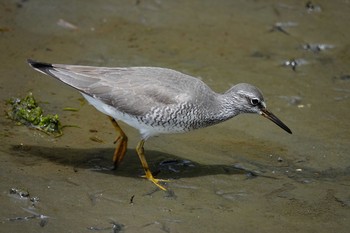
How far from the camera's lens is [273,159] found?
29.3ft

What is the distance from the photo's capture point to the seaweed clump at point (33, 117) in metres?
8.77

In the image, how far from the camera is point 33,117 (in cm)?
880

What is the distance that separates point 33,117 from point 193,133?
7.08 feet

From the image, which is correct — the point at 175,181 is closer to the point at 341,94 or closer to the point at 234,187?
the point at 234,187

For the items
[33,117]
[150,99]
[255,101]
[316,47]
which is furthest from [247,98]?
[316,47]

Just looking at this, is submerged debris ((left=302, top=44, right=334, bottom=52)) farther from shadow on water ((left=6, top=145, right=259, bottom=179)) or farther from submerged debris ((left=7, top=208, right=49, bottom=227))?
submerged debris ((left=7, top=208, right=49, bottom=227))

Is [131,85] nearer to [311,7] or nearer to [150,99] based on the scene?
[150,99]

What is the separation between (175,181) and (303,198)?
1.51 meters

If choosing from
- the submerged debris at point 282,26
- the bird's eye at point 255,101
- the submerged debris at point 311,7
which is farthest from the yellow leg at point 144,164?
the submerged debris at point 311,7

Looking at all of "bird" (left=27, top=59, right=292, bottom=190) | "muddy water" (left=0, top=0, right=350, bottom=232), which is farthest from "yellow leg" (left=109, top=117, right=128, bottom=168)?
"muddy water" (left=0, top=0, right=350, bottom=232)

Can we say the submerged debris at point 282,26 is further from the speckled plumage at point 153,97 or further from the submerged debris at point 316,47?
the speckled plumage at point 153,97

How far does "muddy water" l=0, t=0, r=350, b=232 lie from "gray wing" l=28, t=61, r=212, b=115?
797 millimetres

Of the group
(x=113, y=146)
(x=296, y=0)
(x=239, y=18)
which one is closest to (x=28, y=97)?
(x=113, y=146)

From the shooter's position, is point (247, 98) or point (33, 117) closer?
point (247, 98)
